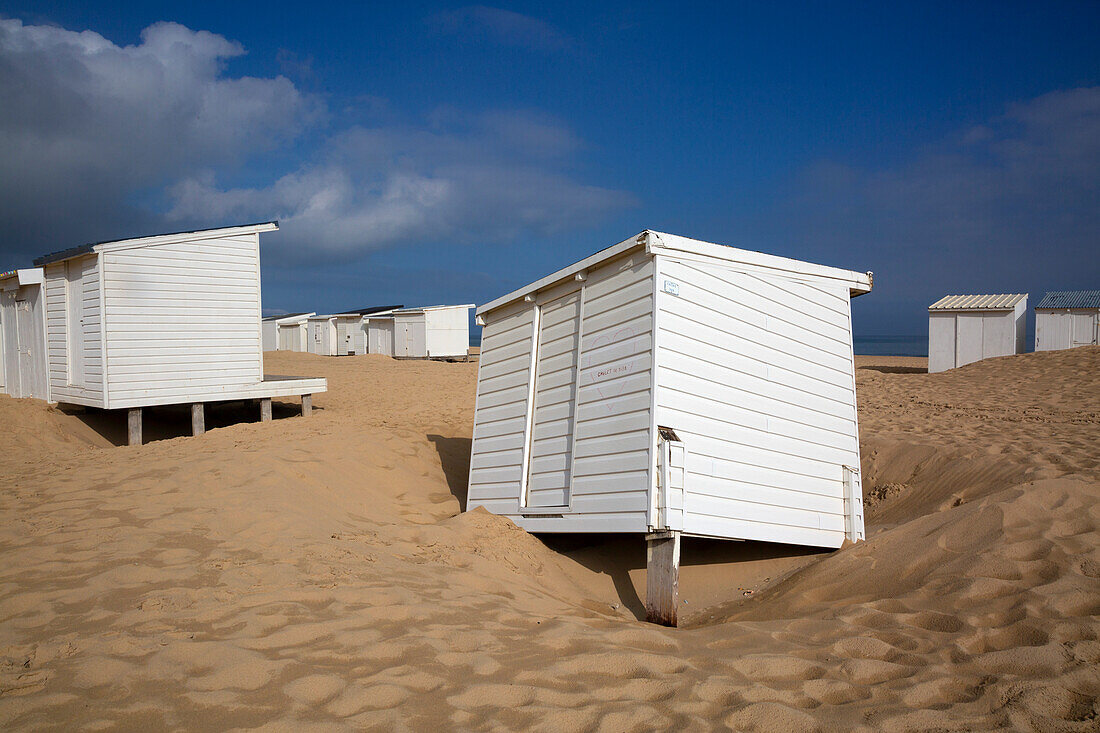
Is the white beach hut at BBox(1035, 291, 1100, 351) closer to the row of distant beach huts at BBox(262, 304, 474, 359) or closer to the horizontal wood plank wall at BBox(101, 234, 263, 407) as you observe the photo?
the row of distant beach huts at BBox(262, 304, 474, 359)

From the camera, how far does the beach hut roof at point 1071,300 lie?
76.2 ft

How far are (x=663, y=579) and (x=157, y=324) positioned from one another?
1120cm

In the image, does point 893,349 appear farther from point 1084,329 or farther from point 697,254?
point 697,254

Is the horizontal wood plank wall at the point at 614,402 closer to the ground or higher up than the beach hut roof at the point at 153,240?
closer to the ground

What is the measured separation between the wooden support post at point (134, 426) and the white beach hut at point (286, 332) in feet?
89.1

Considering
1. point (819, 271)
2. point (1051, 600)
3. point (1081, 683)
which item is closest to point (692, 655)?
point (1081, 683)

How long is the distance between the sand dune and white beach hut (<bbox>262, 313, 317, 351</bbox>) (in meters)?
31.5

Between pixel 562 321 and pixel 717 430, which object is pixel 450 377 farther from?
pixel 717 430

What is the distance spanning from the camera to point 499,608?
4.86 m

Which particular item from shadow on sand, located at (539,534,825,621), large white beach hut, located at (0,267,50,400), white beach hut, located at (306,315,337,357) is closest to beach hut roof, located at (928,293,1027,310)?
shadow on sand, located at (539,534,825,621)

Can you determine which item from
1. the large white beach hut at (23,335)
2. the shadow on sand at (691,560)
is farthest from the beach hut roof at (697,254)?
the large white beach hut at (23,335)

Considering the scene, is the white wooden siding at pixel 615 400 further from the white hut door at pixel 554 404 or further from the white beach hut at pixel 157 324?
the white beach hut at pixel 157 324

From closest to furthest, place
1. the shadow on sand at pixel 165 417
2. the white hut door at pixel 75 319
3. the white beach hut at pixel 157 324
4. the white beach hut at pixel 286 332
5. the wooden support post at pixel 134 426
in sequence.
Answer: the white beach hut at pixel 157 324, the wooden support post at pixel 134 426, the white hut door at pixel 75 319, the shadow on sand at pixel 165 417, the white beach hut at pixel 286 332

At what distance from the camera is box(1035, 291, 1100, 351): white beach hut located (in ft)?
75.2
